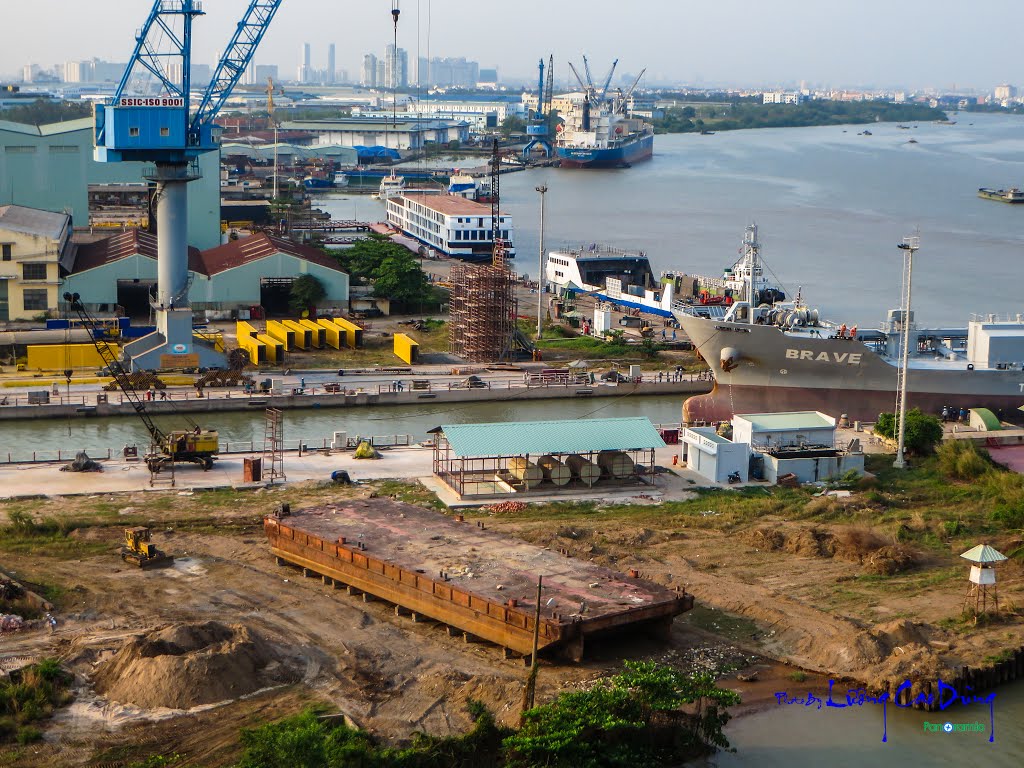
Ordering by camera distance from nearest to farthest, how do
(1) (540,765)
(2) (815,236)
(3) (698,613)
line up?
(1) (540,765), (3) (698,613), (2) (815,236)

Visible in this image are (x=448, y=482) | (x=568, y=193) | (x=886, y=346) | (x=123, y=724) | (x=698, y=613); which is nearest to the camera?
(x=123, y=724)

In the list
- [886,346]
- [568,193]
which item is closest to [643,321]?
[886,346]

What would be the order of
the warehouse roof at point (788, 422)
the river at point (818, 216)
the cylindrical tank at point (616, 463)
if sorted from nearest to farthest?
the cylindrical tank at point (616, 463) → the warehouse roof at point (788, 422) → the river at point (818, 216)

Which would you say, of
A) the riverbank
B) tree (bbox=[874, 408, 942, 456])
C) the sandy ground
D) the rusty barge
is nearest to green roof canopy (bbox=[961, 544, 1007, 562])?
the sandy ground

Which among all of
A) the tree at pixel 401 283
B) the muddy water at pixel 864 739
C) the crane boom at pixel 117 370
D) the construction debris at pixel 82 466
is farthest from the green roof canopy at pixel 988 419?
the tree at pixel 401 283

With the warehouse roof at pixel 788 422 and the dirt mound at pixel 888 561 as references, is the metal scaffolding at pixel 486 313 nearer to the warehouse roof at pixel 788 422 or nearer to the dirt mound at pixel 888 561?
the warehouse roof at pixel 788 422

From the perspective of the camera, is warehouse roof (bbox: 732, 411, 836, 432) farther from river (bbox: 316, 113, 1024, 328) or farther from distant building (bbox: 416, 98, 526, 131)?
distant building (bbox: 416, 98, 526, 131)

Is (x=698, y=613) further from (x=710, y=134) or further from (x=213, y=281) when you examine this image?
(x=710, y=134)
